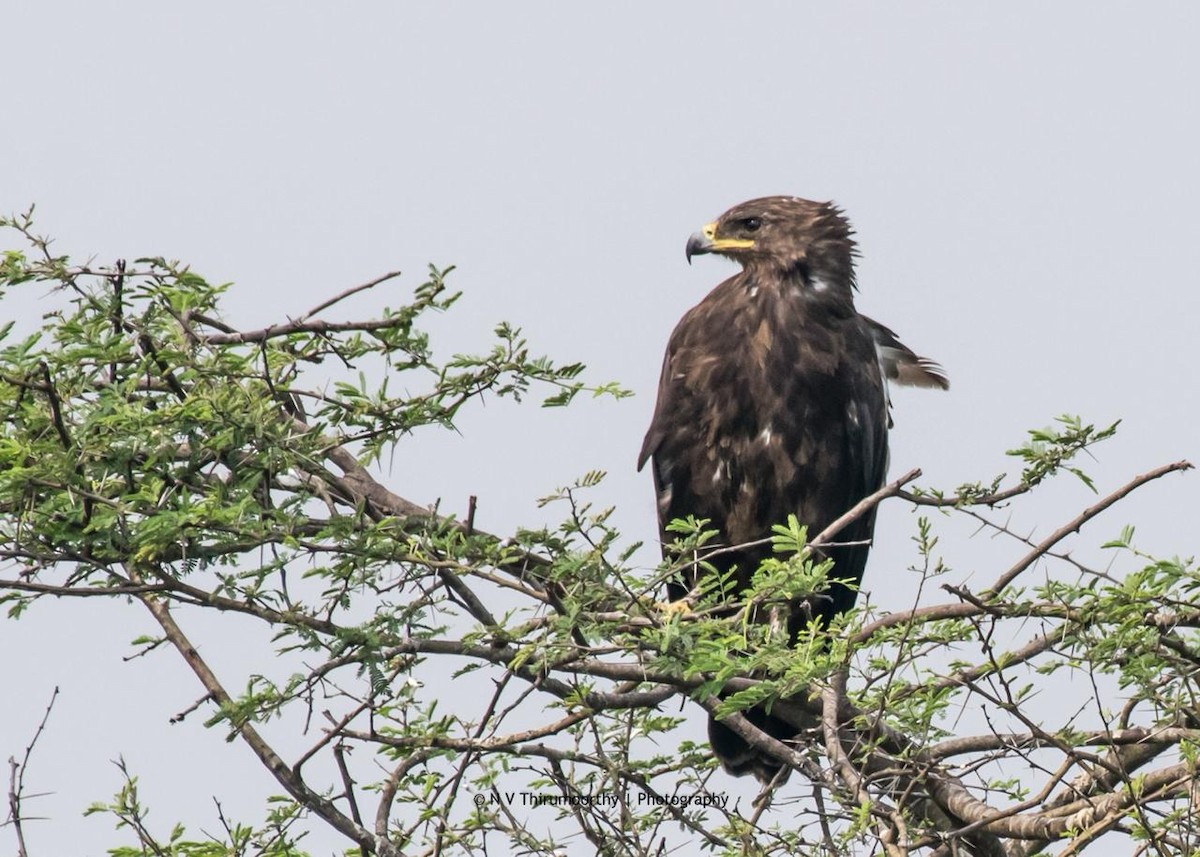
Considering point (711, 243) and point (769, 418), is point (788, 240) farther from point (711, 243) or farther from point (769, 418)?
point (769, 418)

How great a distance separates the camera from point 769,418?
5.88 metres

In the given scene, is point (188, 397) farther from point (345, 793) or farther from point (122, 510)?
point (345, 793)

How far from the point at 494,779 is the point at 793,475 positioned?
6.41 feet

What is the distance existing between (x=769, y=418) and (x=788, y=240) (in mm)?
839

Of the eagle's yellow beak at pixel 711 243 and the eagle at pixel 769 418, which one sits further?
the eagle's yellow beak at pixel 711 243

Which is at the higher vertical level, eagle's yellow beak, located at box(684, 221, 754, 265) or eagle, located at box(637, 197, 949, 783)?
eagle's yellow beak, located at box(684, 221, 754, 265)

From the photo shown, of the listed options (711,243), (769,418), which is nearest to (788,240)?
(711,243)

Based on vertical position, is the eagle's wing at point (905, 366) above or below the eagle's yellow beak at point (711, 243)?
below

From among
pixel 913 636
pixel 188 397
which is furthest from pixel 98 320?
pixel 913 636

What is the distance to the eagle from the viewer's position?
5.88 m

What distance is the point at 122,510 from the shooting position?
3.40 m

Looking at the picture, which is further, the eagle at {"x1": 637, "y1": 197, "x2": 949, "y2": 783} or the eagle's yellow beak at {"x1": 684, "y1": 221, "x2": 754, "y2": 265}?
the eagle's yellow beak at {"x1": 684, "y1": 221, "x2": 754, "y2": 265}

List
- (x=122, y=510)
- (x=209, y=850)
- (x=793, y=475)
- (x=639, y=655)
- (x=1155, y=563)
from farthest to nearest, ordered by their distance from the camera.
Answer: (x=793, y=475) < (x=209, y=850) < (x=639, y=655) < (x=1155, y=563) < (x=122, y=510)

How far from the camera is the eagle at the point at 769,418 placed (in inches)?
232
